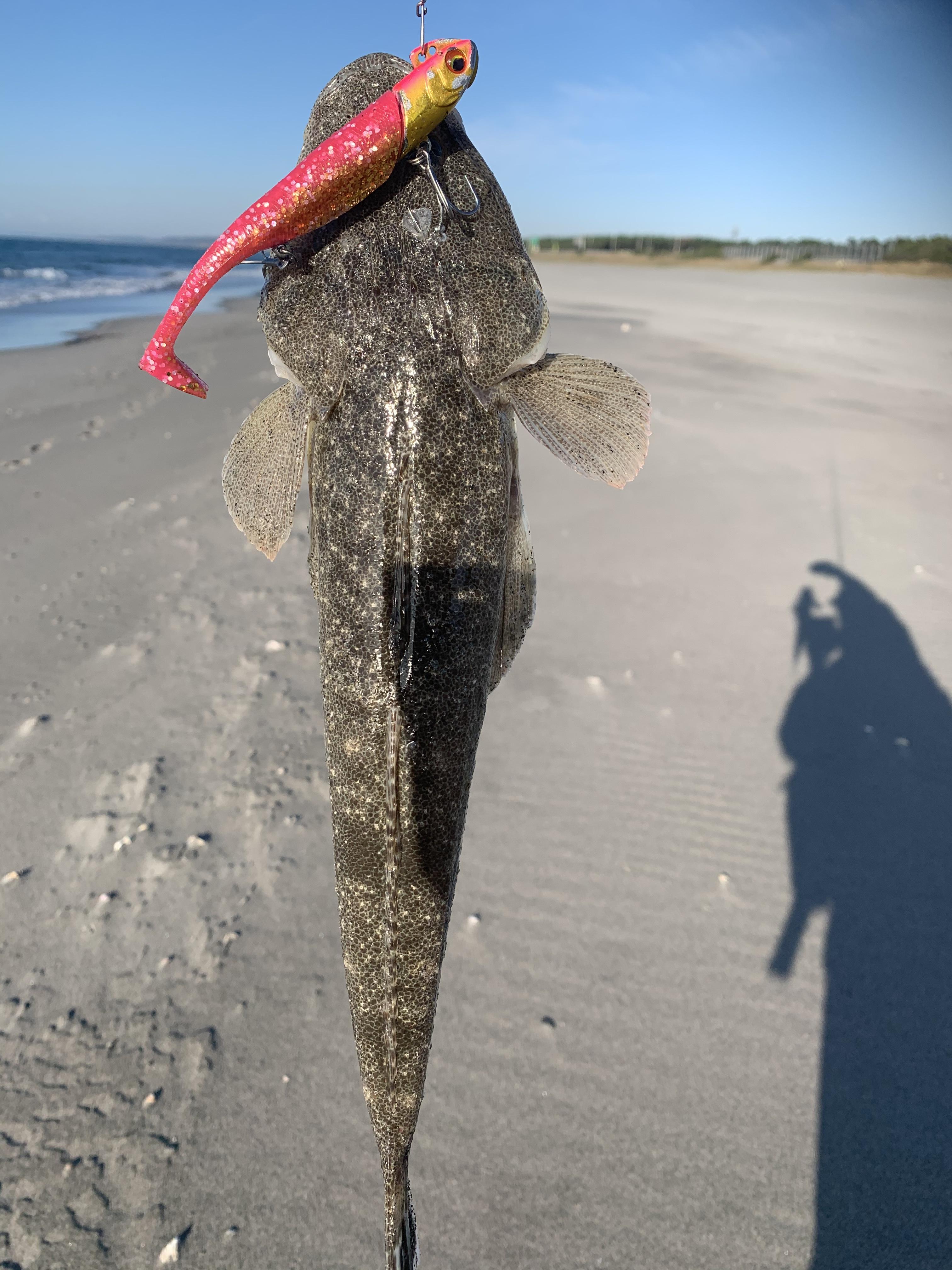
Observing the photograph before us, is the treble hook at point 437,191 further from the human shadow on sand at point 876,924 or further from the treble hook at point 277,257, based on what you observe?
the human shadow on sand at point 876,924

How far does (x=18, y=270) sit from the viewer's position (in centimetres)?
3584

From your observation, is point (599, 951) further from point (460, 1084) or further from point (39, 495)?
point (39, 495)

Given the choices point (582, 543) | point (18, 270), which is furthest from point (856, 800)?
point (18, 270)

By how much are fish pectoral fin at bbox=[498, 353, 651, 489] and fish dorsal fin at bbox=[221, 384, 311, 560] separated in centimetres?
48

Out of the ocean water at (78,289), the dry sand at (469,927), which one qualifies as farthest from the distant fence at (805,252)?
the dry sand at (469,927)

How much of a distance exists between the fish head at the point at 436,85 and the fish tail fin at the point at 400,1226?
2379mm

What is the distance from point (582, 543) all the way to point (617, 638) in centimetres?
164

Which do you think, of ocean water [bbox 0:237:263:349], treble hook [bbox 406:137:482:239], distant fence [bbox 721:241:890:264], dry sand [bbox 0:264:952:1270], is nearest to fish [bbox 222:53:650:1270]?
treble hook [bbox 406:137:482:239]

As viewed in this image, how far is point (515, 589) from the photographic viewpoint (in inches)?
72.7

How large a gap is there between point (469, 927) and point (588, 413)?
289cm

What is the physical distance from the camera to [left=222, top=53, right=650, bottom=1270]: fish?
57.9 inches

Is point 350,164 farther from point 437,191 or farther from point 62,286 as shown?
point 62,286

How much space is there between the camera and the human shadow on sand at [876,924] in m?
2.84

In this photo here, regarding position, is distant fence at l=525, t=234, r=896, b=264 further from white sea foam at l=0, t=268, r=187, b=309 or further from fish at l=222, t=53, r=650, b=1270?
fish at l=222, t=53, r=650, b=1270
